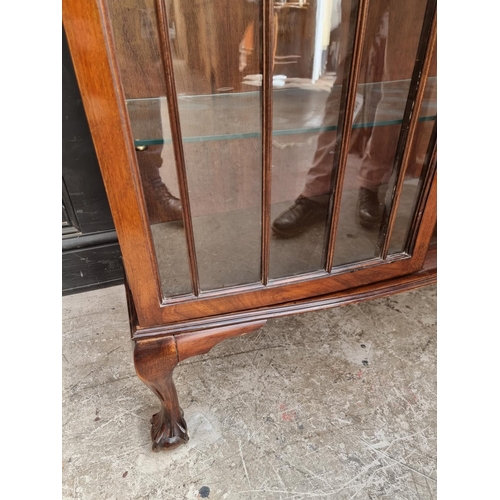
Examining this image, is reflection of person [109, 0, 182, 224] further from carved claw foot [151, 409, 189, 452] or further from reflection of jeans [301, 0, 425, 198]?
carved claw foot [151, 409, 189, 452]

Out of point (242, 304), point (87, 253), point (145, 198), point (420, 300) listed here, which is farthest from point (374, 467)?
point (87, 253)

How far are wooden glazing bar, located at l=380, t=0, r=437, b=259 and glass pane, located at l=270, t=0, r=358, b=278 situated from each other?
101mm

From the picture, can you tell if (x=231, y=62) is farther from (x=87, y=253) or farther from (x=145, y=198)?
(x=87, y=253)

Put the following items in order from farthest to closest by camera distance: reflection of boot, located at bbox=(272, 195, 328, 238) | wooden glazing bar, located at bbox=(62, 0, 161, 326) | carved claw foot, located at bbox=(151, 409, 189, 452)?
carved claw foot, located at bbox=(151, 409, 189, 452) < reflection of boot, located at bbox=(272, 195, 328, 238) < wooden glazing bar, located at bbox=(62, 0, 161, 326)

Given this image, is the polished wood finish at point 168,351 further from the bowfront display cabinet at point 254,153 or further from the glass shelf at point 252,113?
the glass shelf at point 252,113

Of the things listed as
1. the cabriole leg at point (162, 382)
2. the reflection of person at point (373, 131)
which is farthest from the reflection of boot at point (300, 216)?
the cabriole leg at point (162, 382)

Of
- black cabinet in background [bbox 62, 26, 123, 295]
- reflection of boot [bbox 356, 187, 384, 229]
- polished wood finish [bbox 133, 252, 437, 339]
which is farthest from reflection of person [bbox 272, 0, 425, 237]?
black cabinet in background [bbox 62, 26, 123, 295]

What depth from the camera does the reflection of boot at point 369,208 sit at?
63 cm

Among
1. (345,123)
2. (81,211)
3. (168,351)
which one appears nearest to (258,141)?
(345,123)

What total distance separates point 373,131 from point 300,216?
6.6 inches

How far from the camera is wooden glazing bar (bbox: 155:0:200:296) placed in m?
0.42

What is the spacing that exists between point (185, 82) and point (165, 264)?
24 cm

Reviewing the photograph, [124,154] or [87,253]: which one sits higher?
[124,154]

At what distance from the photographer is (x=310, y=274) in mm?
619
